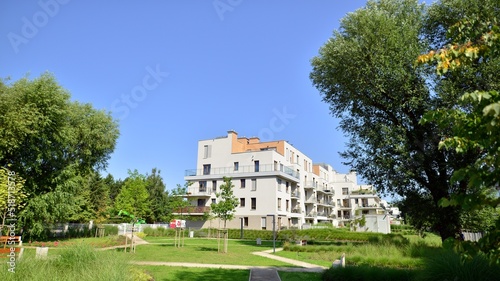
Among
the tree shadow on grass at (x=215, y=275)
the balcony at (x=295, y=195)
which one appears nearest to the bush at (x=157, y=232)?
the balcony at (x=295, y=195)

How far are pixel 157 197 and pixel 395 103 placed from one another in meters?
46.2

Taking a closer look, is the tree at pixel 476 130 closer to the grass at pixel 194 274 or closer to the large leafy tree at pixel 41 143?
the grass at pixel 194 274

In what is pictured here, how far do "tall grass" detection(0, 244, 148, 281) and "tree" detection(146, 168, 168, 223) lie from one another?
151 feet

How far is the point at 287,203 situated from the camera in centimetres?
4938

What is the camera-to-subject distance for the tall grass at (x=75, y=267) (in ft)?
21.4

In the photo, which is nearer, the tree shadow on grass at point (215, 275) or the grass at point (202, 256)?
the tree shadow on grass at point (215, 275)

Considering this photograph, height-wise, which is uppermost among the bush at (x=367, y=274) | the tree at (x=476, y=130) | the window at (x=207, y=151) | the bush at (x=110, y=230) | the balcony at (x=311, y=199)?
the window at (x=207, y=151)

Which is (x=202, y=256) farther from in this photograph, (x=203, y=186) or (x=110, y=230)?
(x=203, y=186)

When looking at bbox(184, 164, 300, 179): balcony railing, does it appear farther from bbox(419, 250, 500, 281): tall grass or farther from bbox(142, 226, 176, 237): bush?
bbox(419, 250, 500, 281): tall grass

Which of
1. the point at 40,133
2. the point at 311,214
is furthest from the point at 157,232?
the point at 311,214

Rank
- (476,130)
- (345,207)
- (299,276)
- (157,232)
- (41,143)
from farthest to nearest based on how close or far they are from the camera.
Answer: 1. (345,207)
2. (157,232)
3. (41,143)
4. (299,276)
5. (476,130)

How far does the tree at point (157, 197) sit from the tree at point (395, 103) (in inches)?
1615

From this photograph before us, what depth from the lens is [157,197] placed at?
55219mm

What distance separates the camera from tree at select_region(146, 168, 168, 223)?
53812 mm
